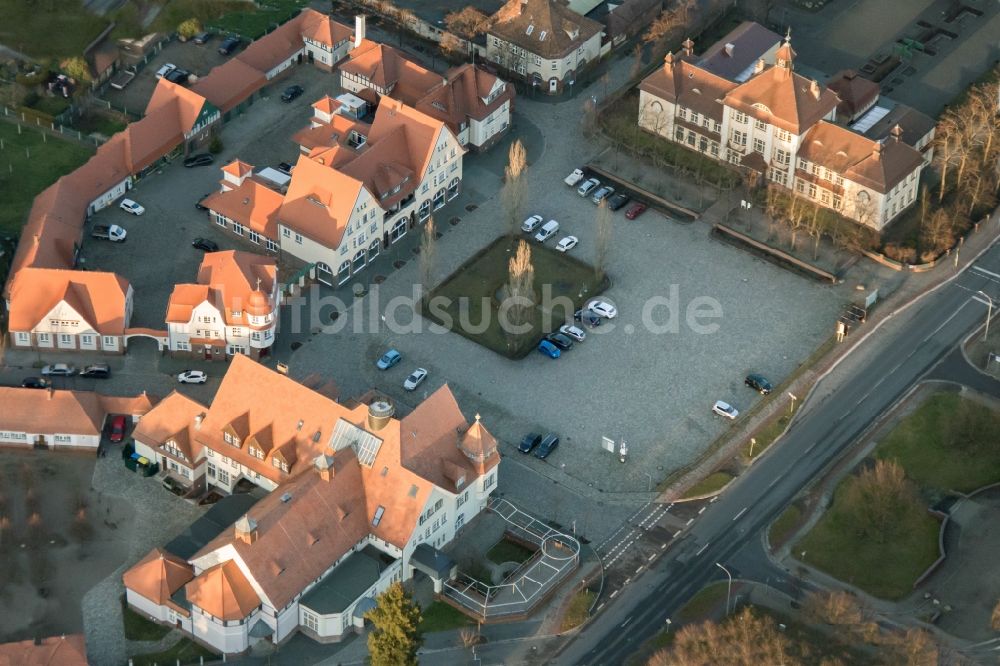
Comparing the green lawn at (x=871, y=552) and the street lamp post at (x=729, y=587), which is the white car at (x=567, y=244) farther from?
the street lamp post at (x=729, y=587)

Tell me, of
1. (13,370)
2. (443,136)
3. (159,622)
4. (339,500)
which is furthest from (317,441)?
(443,136)

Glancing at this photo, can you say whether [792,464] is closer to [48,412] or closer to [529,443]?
[529,443]

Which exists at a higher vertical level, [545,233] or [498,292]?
[545,233]

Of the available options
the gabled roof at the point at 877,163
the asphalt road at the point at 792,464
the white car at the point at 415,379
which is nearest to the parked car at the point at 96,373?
the white car at the point at 415,379

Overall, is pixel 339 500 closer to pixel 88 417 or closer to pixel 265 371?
pixel 265 371

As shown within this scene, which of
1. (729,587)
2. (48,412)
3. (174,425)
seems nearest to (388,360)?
(174,425)

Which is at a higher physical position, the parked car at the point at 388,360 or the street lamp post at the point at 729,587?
the parked car at the point at 388,360

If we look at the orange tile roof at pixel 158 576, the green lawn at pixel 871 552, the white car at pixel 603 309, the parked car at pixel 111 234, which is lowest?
the green lawn at pixel 871 552
